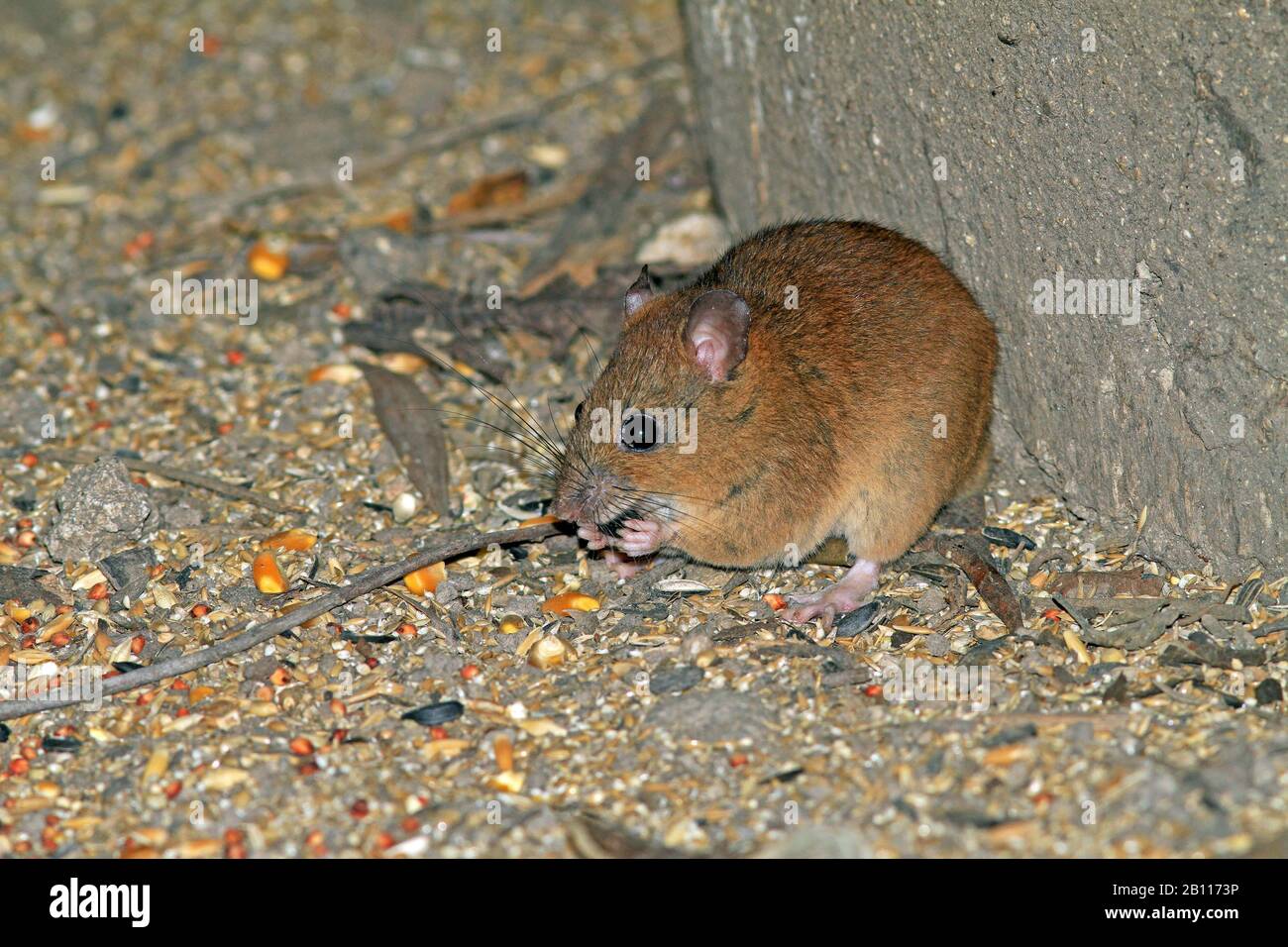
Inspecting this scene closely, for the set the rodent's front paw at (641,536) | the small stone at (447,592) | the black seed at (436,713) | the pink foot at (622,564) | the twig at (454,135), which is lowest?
the black seed at (436,713)

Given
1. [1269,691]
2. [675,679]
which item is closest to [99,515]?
[675,679]

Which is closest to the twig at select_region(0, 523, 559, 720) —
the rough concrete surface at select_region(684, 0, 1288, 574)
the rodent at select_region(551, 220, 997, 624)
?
the rodent at select_region(551, 220, 997, 624)

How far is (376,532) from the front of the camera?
585 centimetres

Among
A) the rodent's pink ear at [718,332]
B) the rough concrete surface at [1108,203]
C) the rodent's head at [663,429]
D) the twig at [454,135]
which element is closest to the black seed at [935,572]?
the rough concrete surface at [1108,203]

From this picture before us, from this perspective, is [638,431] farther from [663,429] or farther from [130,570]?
[130,570]

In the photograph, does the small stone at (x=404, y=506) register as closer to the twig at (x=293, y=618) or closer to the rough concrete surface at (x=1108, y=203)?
the twig at (x=293, y=618)

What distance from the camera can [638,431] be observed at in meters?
5.16

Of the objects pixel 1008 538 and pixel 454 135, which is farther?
pixel 454 135

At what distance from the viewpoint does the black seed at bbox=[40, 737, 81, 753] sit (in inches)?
189

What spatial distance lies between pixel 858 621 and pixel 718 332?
1.18 metres

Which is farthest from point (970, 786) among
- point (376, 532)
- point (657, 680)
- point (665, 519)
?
point (376, 532)

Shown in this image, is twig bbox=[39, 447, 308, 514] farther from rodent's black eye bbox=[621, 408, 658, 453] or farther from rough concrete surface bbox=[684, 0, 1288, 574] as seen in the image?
rough concrete surface bbox=[684, 0, 1288, 574]

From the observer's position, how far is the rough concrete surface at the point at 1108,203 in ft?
14.3

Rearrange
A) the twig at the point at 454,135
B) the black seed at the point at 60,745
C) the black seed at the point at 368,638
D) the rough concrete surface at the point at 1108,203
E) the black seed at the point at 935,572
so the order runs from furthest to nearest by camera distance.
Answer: the twig at the point at 454,135
the black seed at the point at 935,572
the black seed at the point at 368,638
the black seed at the point at 60,745
the rough concrete surface at the point at 1108,203
